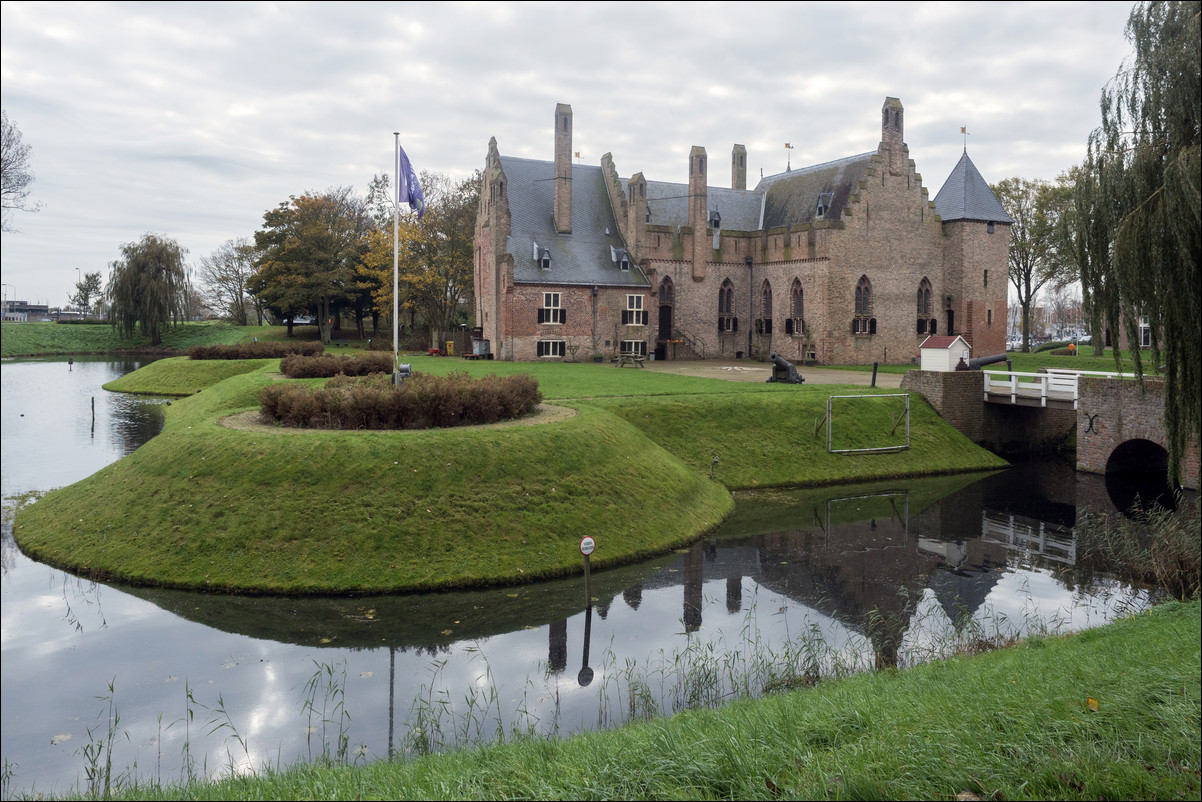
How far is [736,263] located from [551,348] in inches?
568

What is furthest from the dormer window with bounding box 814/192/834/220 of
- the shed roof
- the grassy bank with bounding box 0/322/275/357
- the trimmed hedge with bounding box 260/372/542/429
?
the grassy bank with bounding box 0/322/275/357

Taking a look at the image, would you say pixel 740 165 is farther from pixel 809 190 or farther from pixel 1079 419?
pixel 1079 419

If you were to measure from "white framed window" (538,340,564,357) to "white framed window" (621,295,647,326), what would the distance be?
4.34 meters

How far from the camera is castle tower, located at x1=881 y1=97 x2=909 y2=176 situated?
51438 mm

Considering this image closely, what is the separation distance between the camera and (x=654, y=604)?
16.6 metres

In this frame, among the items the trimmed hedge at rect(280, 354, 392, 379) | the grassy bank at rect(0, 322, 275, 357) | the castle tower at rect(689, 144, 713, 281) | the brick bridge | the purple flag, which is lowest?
the brick bridge

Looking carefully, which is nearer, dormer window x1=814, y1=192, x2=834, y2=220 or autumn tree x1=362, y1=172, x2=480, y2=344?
dormer window x1=814, y1=192, x2=834, y2=220

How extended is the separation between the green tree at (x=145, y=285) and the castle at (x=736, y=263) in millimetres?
28838

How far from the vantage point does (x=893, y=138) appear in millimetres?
51938

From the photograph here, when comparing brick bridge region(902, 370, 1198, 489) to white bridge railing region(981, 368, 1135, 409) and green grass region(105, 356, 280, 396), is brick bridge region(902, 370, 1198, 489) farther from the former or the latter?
green grass region(105, 356, 280, 396)

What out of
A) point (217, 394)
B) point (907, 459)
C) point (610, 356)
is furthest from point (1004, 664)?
point (610, 356)

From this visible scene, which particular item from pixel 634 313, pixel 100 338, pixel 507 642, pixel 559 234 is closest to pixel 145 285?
pixel 100 338

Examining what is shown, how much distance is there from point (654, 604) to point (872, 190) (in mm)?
41974

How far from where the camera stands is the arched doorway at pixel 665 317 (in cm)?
5588
